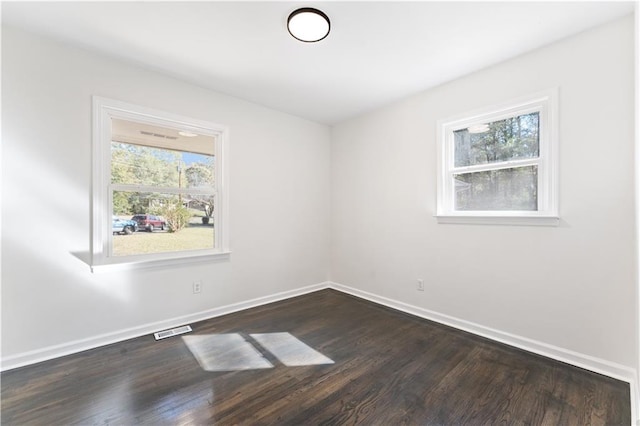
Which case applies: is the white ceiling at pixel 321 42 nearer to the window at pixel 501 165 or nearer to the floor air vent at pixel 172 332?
the window at pixel 501 165

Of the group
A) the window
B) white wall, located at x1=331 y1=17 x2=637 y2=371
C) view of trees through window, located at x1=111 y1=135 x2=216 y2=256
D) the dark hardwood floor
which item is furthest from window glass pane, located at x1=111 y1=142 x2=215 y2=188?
the window

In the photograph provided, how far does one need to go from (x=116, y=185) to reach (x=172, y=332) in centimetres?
151

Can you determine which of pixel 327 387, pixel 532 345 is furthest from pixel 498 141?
pixel 327 387

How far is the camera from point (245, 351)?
231 cm

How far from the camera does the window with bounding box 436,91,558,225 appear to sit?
7.45 ft

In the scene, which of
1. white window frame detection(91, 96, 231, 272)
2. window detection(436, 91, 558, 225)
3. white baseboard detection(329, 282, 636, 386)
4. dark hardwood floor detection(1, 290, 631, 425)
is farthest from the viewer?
white window frame detection(91, 96, 231, 272)

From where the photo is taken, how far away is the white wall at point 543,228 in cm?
193

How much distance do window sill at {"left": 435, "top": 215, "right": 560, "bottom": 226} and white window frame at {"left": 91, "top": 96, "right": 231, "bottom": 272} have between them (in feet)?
8.31

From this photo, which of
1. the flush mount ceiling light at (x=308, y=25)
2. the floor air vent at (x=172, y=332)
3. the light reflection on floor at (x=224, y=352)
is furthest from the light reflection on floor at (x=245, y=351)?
the flush mount ceiling light at (x=308, y=25)

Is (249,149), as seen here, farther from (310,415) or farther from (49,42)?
(310,415)

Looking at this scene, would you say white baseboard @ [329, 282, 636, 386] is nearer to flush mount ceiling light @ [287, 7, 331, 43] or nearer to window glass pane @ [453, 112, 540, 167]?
window glass pane @ [453, 112, 540, 167]

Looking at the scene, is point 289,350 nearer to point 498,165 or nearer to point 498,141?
point 498,165

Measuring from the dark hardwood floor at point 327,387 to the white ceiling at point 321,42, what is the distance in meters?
2.58

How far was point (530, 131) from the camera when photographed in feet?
7.86
